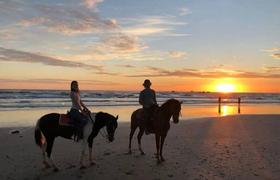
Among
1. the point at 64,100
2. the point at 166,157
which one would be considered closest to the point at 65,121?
the point at 166,157

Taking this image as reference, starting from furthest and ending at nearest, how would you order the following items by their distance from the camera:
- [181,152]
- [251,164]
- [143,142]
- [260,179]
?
[143,142] → [181,152] → [251,164] → [260,179]

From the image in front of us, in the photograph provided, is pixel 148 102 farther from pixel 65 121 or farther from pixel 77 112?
pixel 65 121

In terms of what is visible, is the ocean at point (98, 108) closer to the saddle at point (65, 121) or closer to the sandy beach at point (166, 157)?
the sandy beach at point (166, 157)

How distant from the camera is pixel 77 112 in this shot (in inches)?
367

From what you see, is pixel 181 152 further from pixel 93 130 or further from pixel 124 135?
pixel 124 135

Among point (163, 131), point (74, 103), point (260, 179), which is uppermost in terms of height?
point (74, 103)

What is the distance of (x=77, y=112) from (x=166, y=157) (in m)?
3.11

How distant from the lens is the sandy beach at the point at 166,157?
29.2 feet

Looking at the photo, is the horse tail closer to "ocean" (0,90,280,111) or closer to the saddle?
the saddle

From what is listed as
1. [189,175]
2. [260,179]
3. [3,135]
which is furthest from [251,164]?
[3,135]

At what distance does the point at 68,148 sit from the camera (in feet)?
39.8

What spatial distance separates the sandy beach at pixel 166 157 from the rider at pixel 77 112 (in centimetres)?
103

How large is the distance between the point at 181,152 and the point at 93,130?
10.7 ft

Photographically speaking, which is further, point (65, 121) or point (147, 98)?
point (147, 98)
